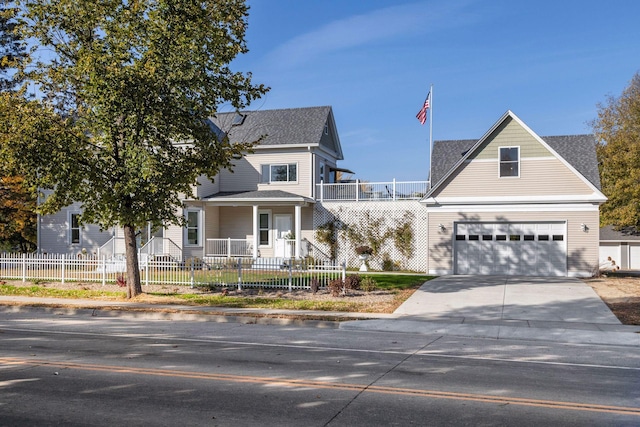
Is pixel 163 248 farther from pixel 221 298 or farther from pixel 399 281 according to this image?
pixel 399 281

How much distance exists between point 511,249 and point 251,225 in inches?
550

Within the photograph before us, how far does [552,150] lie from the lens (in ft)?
82.6

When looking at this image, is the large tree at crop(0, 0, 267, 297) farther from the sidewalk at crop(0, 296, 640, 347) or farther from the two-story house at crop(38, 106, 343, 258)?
the two-story house at crop(38, 106, 343, 258)

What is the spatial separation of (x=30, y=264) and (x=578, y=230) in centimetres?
2329

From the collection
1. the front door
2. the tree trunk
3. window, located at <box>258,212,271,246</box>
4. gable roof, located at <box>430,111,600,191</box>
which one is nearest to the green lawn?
the tree trunk

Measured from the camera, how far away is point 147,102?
1575 cm

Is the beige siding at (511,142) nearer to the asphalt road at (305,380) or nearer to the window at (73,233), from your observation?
the asphalt road at (305,380)

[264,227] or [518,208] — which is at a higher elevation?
[518,208]

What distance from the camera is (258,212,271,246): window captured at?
3132 centimetres

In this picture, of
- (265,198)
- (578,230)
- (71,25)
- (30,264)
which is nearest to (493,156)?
(578,230)

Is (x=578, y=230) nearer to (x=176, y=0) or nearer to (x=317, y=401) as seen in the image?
(x=176, y=0)

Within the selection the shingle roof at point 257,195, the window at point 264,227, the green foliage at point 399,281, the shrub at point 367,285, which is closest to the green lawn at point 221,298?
the green foliage at point 399,281

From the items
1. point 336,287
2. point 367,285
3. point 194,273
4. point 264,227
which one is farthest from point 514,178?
point 194,273

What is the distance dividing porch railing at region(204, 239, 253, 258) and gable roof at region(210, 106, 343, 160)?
5630 millimetres
